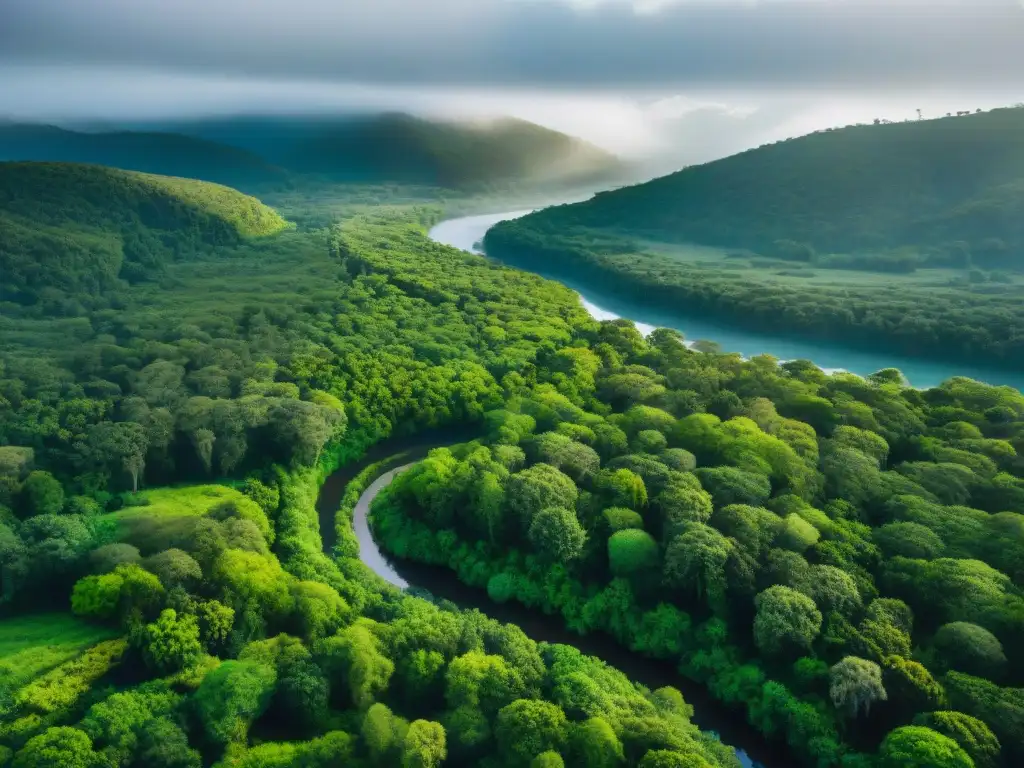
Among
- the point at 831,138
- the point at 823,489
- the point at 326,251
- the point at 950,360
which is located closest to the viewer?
the point at 823,489

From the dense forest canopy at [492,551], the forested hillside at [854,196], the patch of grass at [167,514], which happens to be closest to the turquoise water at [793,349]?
the dense forest canopy at [492,551]

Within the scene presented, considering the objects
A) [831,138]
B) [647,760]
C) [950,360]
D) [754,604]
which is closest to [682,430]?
[754,604]

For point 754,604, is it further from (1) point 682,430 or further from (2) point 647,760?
(1) point 682,430

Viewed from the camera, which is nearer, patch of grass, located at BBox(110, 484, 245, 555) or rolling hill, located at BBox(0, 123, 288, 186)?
patch of grass, located at BBox(110, 484, 245, 555)

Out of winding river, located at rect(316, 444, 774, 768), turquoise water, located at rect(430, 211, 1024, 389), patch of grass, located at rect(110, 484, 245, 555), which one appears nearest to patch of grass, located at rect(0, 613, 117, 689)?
patch of grass, located at rect(110, 484, 245, 555)

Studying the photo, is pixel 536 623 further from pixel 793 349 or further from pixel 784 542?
pixel 793 349

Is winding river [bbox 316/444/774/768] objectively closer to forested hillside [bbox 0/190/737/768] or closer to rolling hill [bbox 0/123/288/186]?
forested hillside [bbox 0/190/737/768]
